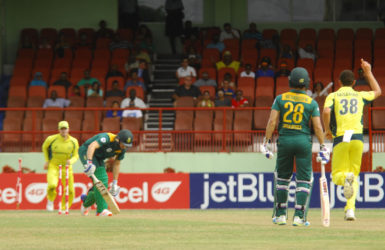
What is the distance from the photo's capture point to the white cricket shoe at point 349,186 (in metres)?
13.7

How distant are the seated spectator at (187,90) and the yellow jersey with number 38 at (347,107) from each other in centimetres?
1276

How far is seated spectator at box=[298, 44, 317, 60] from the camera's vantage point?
2923 centimetres

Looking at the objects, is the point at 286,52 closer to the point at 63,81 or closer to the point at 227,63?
the point at 227,63

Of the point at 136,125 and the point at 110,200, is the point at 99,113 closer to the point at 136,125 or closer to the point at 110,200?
the point at 136,125

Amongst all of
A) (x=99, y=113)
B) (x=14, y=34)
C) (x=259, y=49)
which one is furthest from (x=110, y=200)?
(x=14, y=34)

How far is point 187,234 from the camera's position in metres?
12.8

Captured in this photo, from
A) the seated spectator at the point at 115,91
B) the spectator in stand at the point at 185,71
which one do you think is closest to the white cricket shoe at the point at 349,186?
the seated spectator at the point at 115,91

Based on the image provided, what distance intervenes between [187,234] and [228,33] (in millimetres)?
18741

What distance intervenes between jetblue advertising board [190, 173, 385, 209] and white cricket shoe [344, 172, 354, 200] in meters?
8.69

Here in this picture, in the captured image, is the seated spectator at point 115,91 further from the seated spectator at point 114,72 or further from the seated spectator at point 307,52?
the seated spectator at point 307,52

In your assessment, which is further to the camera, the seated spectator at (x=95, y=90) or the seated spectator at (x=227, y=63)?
the seated spectator at (x=227, y=63)

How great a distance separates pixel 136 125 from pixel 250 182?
401 centimetres

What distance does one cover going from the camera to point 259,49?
29.9 meters

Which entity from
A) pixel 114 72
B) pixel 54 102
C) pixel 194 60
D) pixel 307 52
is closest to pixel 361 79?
pixel 307 52
